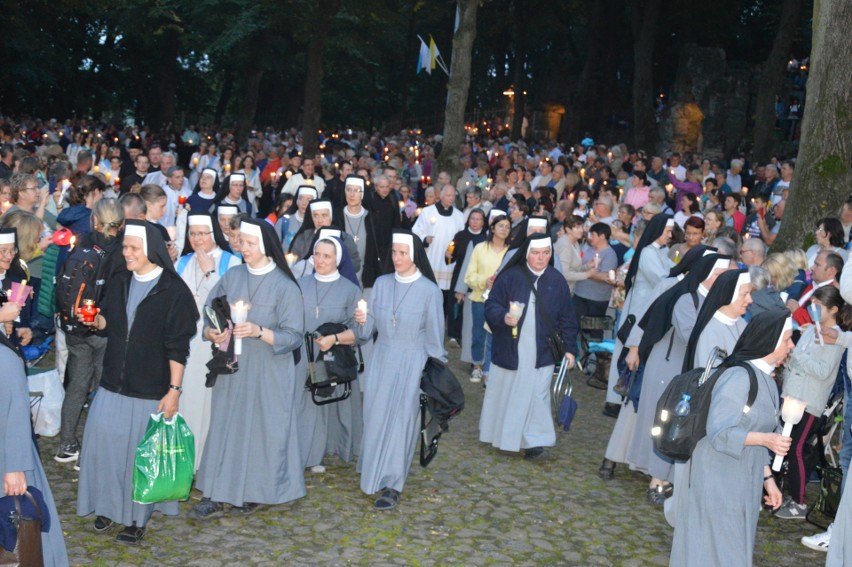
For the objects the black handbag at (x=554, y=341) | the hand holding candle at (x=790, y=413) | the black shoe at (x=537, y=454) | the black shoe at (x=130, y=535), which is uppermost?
the hand holding candle at (x=790, y=413)

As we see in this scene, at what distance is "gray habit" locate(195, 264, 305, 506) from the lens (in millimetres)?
7918

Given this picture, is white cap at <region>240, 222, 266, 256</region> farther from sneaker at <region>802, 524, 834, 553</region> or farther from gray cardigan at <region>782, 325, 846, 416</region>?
sneaker at <region>802, 524, 834, 553</region>

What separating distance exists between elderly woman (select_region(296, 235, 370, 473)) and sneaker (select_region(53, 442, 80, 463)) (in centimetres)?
182

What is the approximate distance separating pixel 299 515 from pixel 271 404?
84 cm

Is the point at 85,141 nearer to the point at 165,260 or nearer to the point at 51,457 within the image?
the point at 51,457

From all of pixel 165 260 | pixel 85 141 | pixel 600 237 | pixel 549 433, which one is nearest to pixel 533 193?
pixel 600 237

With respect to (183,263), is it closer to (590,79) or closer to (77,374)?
(77,374)

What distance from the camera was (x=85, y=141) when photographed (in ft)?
95.5

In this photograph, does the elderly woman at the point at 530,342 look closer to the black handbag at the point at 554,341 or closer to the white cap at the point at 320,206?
the black handbag at the point at 554,341

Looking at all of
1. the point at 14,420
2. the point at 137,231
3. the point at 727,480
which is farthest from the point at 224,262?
the point at 727,480

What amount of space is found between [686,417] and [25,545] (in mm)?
3428

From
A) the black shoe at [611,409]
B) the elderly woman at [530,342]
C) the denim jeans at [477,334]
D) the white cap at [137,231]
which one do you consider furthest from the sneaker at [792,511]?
the white cap at [137,231]

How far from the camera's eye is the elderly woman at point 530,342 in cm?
983

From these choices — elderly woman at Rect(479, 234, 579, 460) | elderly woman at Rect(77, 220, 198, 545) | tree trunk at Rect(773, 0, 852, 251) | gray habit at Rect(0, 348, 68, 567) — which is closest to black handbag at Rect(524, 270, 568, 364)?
elderly woman at Rect(479, 234, 579, 460)
